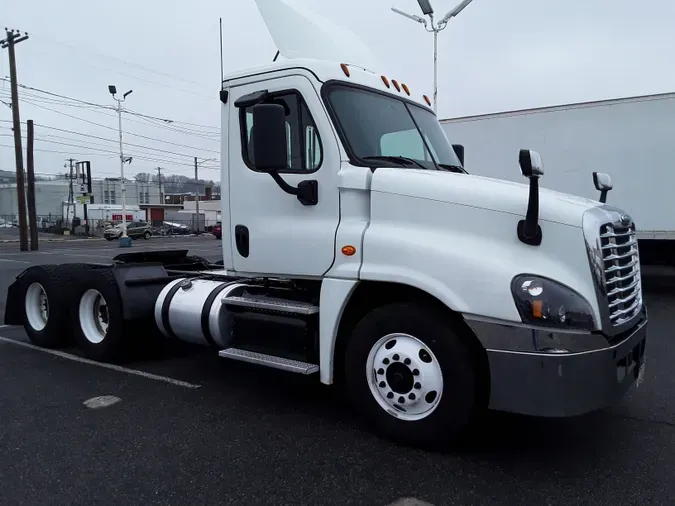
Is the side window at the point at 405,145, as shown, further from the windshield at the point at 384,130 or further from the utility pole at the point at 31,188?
the utility pole at the point at 31,188

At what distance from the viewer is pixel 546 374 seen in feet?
10.7

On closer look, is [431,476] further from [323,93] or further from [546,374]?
[323,93]

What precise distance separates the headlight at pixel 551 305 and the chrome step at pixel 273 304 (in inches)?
61.4

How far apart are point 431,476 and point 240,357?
1.80 meters

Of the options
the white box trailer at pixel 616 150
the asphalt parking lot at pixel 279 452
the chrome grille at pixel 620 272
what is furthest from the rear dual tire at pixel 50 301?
the white box trailer at pixel 616 150

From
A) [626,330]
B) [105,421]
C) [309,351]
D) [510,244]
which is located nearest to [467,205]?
[510,244]

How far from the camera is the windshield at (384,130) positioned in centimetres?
421

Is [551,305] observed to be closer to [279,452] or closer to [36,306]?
[279,452]

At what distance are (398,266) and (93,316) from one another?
411 centimetres

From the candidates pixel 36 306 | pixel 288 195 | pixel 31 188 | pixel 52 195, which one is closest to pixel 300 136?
pixel 288 195

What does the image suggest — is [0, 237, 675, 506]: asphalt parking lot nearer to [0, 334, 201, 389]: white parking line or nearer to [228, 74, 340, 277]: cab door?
[0, 334, 201, 389]: white parking line

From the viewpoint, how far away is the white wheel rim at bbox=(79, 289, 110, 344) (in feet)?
20.5

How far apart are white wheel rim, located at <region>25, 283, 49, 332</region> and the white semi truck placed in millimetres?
2787

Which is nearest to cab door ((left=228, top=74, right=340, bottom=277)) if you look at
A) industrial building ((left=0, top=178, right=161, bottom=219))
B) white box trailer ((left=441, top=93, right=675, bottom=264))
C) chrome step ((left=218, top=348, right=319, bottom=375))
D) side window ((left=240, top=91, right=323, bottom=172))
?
side window ((left=240, top=91, right=323, bottom=172))
